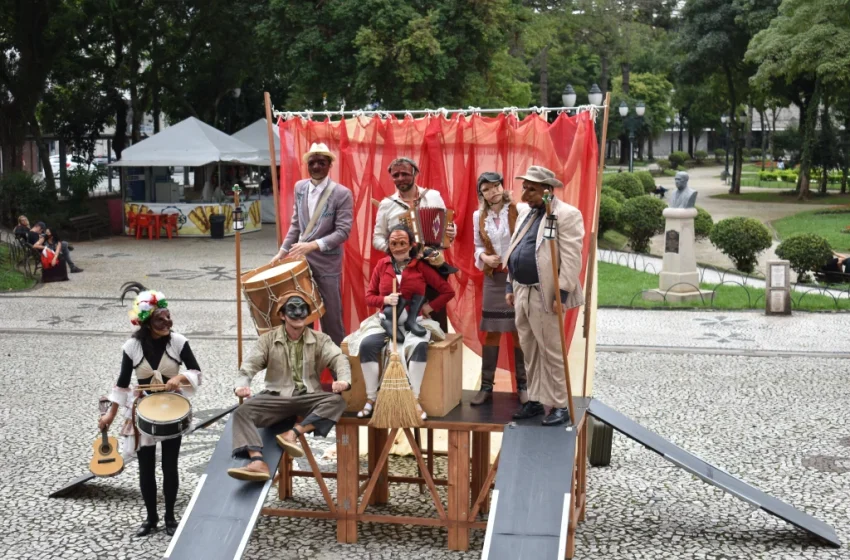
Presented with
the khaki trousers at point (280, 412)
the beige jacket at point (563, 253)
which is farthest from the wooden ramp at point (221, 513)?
the beige jacket at point (563, 253)

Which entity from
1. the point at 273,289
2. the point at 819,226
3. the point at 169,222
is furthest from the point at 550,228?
the point at 819,226

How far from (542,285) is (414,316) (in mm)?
1012

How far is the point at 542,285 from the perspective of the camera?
7031mm

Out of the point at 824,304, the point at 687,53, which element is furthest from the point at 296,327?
the point at 687,53

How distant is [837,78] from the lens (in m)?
32.6

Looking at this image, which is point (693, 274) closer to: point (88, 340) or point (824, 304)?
point (824, 304)

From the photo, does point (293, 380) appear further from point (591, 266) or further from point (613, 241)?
point (613, 241)

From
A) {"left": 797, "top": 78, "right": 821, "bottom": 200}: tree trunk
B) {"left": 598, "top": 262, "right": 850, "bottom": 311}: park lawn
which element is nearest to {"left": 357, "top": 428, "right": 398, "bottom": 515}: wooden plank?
{"left": 598, "top": 262, "right": 850, "bottom": 311}: park lawn

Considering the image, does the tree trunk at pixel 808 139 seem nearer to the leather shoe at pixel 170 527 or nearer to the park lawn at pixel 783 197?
the park lawn at pixel 783 197

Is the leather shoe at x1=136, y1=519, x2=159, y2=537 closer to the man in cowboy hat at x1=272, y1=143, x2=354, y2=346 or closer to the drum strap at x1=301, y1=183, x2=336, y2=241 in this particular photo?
the man in cowboy hat at x1=272, y1=143, x2=354, y2=346

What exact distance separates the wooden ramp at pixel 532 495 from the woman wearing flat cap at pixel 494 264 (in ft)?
2.68

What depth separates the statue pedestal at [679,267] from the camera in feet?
58.3

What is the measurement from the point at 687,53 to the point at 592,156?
1413 inches

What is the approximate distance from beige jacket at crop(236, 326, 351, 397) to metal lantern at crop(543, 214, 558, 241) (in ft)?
5.48
